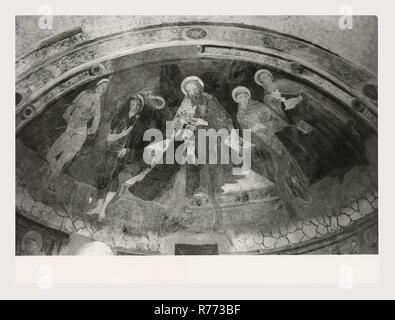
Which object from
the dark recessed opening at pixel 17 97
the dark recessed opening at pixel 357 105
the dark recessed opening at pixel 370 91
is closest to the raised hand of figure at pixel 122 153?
the dark recessed opening at pixel 17 97

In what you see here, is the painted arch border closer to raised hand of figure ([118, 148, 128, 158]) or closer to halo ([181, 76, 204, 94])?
halo ([181, 76, 204, 94])

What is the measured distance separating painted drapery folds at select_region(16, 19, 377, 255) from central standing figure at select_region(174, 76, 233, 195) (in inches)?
0.6

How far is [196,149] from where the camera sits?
44.8 feet

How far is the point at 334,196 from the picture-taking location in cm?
1335

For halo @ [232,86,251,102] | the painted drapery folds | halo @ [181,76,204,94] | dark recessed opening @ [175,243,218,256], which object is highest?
halo @ [181,76,204,94]

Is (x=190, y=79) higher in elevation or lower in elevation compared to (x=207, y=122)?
Answer: higher

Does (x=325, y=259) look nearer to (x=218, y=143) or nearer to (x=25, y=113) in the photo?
(x=218, y=143)

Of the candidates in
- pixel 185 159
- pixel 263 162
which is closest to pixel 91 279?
pixel 185 159

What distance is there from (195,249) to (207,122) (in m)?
2.01

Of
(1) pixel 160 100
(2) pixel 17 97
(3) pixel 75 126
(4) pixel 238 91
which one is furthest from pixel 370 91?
(2) pixel 17 97

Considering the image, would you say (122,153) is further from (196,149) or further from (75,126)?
(196,149)

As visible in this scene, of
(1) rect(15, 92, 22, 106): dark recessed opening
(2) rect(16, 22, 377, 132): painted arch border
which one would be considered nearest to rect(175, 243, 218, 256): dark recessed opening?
(2) rect(16, 22, 377, 132): painted arch border

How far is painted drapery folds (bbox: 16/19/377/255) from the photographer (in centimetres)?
1314

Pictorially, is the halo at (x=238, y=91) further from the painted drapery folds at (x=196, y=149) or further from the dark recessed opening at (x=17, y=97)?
the dark recessed opening at (x=17, y=97)
